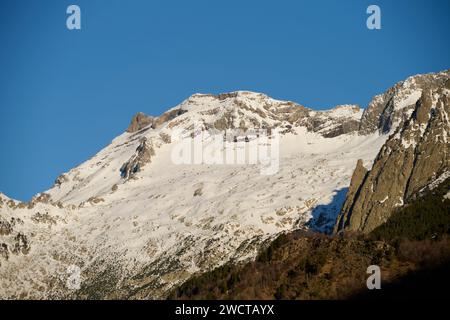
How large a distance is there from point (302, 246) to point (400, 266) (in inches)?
747

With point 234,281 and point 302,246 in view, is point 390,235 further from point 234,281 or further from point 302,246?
point 234,281

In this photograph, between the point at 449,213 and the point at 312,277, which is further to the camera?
the point at 449,213

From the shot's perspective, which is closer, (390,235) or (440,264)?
(440,264)

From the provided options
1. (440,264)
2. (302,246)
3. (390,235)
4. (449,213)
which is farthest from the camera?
(449,213)
